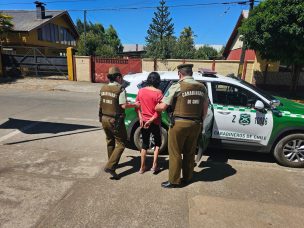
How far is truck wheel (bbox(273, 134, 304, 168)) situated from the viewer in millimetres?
4711

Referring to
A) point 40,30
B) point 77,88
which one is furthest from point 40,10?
point 77,88

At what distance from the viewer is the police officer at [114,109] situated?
4.01 meters

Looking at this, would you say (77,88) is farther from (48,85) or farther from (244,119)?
(244,119)

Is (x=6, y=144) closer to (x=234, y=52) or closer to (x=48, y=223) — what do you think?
(x=48, y=223)

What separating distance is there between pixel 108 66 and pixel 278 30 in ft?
36.3

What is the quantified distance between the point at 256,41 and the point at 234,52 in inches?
600

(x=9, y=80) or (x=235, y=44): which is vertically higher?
(x=235, y=44)

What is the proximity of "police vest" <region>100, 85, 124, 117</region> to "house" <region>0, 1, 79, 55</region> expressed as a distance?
2171 centimetres

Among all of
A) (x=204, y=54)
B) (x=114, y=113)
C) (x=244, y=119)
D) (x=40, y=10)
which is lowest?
(x=244, y=119)

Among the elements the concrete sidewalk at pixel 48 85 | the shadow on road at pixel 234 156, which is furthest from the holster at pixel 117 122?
the concrete sidewalk at pixel 48 85

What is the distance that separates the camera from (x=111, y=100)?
13.2 feet

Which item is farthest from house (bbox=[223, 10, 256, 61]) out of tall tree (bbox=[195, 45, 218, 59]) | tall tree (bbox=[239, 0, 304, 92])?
tall tree (bbox=[239, 0, 304, 92])

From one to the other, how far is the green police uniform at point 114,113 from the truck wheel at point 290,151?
2.84 metres

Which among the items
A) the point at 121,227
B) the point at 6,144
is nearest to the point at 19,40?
the point at 6,144
